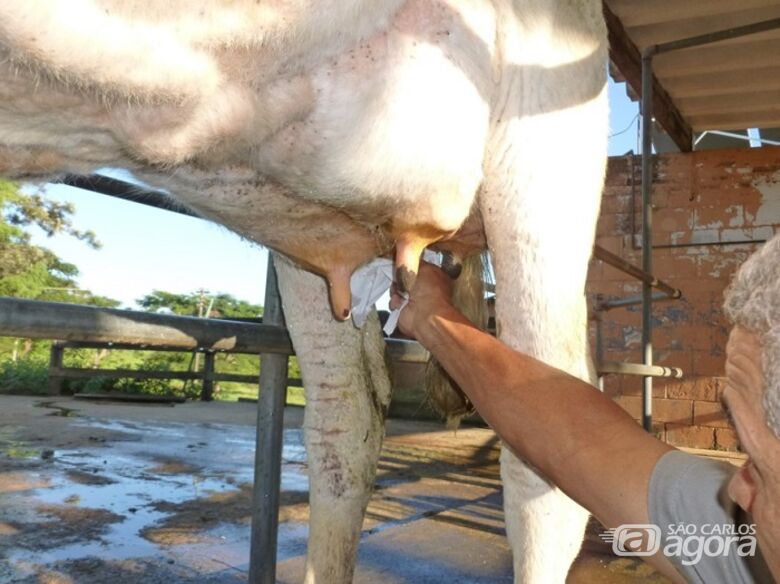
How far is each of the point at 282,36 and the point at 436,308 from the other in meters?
0.71

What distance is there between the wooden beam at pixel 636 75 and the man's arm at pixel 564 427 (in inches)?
110

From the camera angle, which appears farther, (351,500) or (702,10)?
(702,10)

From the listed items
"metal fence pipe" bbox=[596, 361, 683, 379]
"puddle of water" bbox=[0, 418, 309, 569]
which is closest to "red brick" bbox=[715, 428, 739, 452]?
"metal fence pipe" bbox=[596, 361, 683, 379]

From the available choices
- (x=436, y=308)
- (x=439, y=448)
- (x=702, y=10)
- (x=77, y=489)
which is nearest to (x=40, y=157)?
(x=436, y=308)

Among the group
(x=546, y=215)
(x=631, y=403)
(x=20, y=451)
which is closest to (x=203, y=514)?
(x=20, y=451)

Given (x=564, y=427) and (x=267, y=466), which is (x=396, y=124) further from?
(x=267, y=466)

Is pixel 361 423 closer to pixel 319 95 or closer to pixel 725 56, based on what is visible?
pixel 319 95

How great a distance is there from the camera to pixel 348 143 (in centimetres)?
107

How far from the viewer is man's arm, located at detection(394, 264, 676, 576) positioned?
1082 millimetres

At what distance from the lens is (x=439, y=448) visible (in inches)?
221

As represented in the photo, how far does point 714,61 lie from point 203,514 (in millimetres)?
3486

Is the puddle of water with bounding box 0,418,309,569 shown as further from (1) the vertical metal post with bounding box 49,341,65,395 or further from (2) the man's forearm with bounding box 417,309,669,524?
(1) the vertical metal post with bounding box 49,341,65,395

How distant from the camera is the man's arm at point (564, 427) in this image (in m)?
1.08
